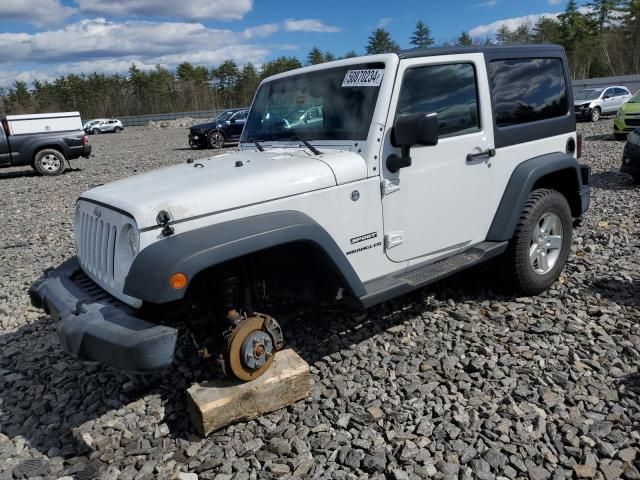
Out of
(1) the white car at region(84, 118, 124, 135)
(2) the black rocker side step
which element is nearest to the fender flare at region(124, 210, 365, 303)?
(2) the black rocker side step

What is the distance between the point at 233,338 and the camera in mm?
3064

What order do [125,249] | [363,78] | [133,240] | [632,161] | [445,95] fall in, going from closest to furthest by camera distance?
[133,240] → [125,249] → [363,78] → [445,95] → [632,161]

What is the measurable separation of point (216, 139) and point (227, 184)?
64.9ft

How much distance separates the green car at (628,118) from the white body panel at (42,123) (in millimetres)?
15454

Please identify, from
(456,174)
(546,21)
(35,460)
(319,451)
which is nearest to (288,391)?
(319,451)

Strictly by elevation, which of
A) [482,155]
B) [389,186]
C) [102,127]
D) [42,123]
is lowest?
[389,186]

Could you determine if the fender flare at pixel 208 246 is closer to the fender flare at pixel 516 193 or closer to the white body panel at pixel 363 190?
the white body panel at pixel 363 190

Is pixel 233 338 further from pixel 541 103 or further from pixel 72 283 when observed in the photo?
pixel 541 103

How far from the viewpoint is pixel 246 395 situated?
3131 millimetres

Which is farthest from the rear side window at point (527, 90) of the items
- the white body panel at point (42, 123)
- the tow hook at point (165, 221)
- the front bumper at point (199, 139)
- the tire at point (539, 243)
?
the front bumper at point (199, 139)

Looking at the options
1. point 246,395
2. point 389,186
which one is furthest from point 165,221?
point 389,186

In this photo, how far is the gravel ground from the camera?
282cm

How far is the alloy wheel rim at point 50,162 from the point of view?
15.5 meters

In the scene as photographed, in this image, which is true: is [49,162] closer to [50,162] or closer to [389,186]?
[50,162]
